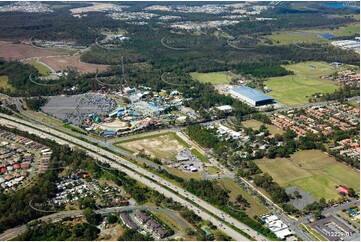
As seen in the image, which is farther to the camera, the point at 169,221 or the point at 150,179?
the point at 150,179

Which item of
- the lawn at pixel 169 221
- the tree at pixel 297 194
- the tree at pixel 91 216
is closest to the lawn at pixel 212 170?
the tree at pixel 297 194

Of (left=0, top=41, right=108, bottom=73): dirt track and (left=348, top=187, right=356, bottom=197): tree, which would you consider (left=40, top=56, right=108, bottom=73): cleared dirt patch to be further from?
(left=348, top=187, right=356, bottom=197): tree

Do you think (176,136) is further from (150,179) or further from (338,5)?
(338,5)

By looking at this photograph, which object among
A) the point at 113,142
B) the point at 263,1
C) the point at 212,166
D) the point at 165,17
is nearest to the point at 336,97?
the point at 212,166

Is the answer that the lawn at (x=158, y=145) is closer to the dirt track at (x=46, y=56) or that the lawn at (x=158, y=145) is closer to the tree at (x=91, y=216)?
the tree at (x=91, y=216)

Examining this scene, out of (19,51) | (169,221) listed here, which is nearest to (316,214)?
(169,221)

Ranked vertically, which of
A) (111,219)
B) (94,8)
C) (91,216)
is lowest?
(111,219)

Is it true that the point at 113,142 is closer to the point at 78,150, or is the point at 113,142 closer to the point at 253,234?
the point at 78,150

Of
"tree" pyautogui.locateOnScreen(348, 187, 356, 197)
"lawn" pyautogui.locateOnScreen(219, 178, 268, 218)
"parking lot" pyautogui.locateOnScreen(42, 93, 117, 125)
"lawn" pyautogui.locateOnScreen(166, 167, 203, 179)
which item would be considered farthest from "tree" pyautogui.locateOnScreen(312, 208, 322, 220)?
"parking lot" pyautogui.locateOnScreen(42, 93, 117, 125)
